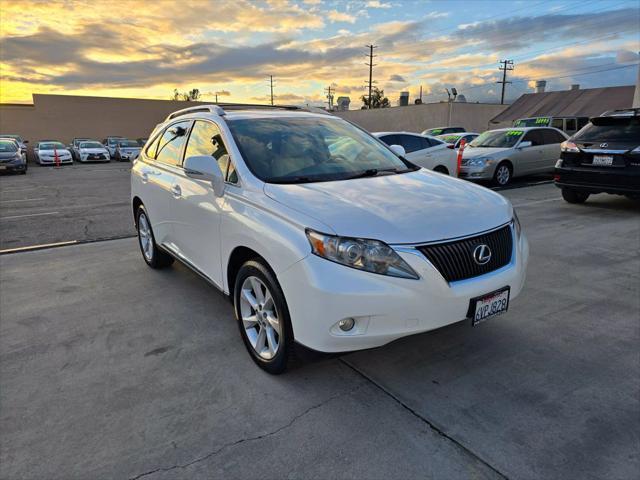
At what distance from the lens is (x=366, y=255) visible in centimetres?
244

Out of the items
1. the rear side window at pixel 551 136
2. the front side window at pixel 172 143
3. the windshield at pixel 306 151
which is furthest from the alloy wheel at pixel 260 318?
the rear side window at pixel 551 136

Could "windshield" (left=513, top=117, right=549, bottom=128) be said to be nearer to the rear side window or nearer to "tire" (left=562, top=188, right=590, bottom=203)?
the rear side window

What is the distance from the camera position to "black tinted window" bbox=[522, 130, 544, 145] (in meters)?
12.4

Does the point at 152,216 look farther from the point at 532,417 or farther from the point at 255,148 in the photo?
the point at 532,417

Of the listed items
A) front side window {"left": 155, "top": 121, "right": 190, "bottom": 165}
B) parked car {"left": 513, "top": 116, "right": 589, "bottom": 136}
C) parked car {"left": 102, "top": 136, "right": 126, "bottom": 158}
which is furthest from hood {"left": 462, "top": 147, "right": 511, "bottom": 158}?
parked car {"left": 102, "top": 136, "right": 126, "bottom": 158}

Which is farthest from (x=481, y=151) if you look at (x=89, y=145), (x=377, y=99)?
(x=377, y=99)

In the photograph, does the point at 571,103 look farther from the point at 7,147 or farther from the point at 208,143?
the point at 208,143

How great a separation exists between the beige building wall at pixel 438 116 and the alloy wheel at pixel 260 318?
36760 millimetres

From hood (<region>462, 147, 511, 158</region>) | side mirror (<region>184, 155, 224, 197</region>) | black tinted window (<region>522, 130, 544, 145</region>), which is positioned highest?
black tinted window (<region>522, 130, 544, 145</region>)

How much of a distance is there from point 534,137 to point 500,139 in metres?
0.93

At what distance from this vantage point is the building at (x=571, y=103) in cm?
2960

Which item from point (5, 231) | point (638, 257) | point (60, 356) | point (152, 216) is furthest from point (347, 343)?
point (5, 231)

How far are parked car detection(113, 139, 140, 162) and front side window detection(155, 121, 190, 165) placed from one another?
2625cm

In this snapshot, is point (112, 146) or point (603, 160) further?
point (112, 146)
